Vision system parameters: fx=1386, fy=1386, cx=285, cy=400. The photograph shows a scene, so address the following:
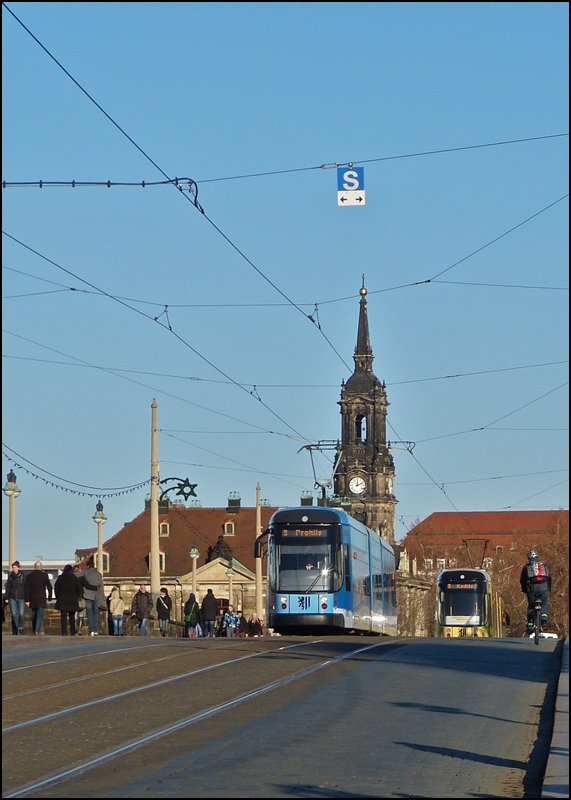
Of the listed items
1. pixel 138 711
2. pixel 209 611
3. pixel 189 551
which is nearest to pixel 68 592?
pixel 209 611

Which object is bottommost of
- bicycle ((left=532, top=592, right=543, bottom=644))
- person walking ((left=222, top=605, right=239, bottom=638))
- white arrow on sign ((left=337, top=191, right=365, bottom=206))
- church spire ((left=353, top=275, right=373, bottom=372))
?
person walking ((left=222, top=605, right=239, bottom=638))

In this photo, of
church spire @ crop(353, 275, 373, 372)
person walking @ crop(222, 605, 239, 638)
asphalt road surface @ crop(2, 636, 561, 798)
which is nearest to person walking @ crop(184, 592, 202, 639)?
person walking @ crop(222, 605, 239, 638)

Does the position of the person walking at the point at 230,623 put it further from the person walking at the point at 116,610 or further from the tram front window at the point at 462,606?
the tram front window at the point at 462,606

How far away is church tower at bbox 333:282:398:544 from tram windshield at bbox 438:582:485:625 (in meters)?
84.1

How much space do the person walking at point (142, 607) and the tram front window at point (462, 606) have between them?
56.4ft

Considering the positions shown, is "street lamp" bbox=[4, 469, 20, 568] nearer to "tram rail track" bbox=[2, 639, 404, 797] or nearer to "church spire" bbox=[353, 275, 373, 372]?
"tram rail track" bbox=[2, 639, 404, 797]

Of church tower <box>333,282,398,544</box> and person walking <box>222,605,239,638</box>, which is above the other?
church tower <box>333,282,398,544</box>

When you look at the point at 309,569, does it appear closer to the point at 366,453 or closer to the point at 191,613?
the point at 191,613

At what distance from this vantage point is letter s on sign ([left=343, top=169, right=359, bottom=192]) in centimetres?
2573

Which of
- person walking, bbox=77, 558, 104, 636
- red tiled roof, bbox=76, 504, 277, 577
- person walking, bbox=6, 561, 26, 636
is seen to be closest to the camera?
person walking, bbox=6, 561, 26, 636

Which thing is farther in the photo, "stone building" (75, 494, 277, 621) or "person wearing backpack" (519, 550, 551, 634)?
"stone building" (75, 494, 277, 621)

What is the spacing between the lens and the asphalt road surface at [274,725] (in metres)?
10.1

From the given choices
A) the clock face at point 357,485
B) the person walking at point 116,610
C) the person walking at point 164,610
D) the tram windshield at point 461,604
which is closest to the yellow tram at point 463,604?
the tram windshield at point 461,604

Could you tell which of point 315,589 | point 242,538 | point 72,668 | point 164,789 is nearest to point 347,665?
point 72,668
